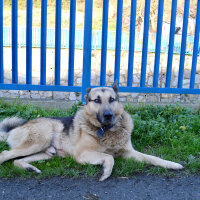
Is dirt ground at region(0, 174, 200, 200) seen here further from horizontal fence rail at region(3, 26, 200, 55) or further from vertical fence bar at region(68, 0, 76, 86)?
horizontal fence rail at region(3, 26, 200, 55)

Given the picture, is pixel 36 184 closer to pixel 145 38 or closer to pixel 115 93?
pixel 115 93

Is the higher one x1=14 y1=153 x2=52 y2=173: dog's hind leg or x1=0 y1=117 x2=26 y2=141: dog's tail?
x1=0 y1=117 x2=26 y2=141: dog's tail

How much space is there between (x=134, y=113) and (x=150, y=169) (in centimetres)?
227

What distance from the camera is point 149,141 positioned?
4363 mm

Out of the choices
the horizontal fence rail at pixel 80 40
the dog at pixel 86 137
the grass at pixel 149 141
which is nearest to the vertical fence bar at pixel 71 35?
the grass at pixel 149 141

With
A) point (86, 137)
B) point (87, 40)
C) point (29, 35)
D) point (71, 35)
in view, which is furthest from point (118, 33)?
point (86, 137)

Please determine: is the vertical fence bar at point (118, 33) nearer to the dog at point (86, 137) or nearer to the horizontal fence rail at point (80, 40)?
the dog at point (86, 137)

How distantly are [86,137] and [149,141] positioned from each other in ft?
4.03

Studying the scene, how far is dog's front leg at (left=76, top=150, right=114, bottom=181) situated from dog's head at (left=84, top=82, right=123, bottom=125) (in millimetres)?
470

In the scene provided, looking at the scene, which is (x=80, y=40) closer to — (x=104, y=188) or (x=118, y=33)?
(x=118, y=33)

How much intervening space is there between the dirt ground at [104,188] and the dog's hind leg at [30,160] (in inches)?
9.2

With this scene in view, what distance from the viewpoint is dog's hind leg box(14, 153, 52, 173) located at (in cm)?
332

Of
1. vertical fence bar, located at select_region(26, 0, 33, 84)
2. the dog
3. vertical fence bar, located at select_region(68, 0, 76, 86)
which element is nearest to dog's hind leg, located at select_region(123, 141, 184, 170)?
the dog

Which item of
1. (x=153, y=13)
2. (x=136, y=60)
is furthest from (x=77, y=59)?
(x=153, y=13)
